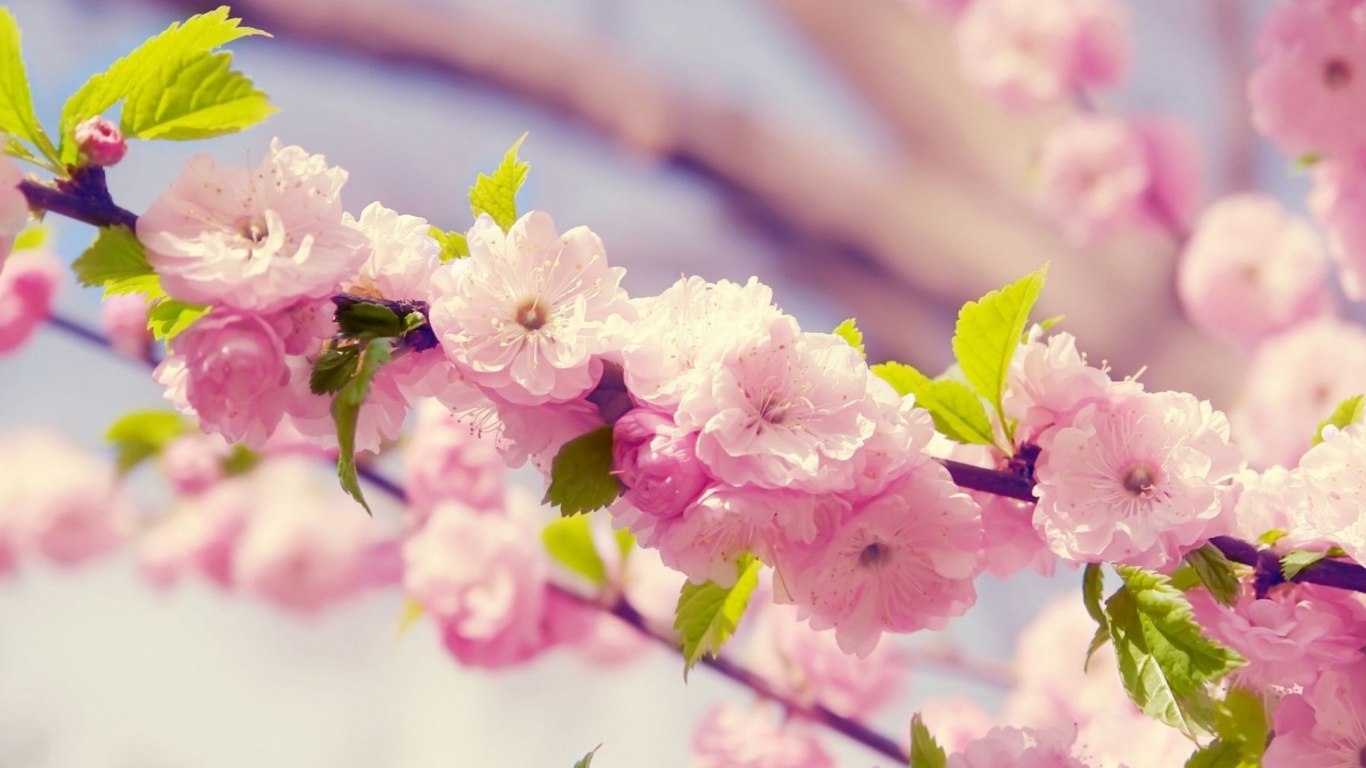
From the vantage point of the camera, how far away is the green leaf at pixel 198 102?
0.38 meters

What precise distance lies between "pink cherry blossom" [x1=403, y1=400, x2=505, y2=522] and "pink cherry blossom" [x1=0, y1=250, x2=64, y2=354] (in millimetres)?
335

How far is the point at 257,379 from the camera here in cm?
36

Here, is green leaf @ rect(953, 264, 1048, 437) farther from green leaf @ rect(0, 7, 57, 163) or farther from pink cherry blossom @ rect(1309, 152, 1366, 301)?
pink cherry blossom @ rect(1309, 152, 1366, 301)

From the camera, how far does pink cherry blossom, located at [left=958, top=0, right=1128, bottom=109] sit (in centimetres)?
152

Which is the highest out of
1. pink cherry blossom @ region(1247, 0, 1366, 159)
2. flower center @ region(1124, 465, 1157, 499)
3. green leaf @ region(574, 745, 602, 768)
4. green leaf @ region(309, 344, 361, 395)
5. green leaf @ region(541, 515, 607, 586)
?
pink cherry blossom @ region(1247, 0, 1366, 159)

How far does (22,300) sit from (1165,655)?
3.09ft

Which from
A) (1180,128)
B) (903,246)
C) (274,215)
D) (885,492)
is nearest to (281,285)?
(274,215)

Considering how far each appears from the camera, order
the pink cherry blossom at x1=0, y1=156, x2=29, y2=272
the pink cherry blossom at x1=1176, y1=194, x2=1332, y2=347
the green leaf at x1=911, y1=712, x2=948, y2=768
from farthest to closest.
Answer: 1. the pink cherry blossom at x1=1176, y1=194, x2=1332, y2=347
2. the green leaf at x1=911, y1=712, x2=948, y2=768
3. the pink cherry blossom at x1=0, y1=156, x2=29, y2=272

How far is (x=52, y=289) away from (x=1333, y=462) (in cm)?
98

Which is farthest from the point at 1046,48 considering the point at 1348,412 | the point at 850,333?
the point at 850,333

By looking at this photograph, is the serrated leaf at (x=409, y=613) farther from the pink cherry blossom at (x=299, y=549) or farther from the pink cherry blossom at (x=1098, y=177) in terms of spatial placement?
the pink cherry blossom at (x=1098, y=177)

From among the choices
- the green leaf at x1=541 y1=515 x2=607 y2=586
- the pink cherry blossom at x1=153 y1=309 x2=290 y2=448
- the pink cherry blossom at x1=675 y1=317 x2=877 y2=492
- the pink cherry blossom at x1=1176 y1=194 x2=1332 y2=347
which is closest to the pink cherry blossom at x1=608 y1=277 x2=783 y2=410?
the pink cherry blossom at x1=675 y1=317 x2=877 y2=492

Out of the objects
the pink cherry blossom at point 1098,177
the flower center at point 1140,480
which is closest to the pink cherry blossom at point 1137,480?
the flower center at point 1140,480

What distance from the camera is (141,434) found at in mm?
1112
